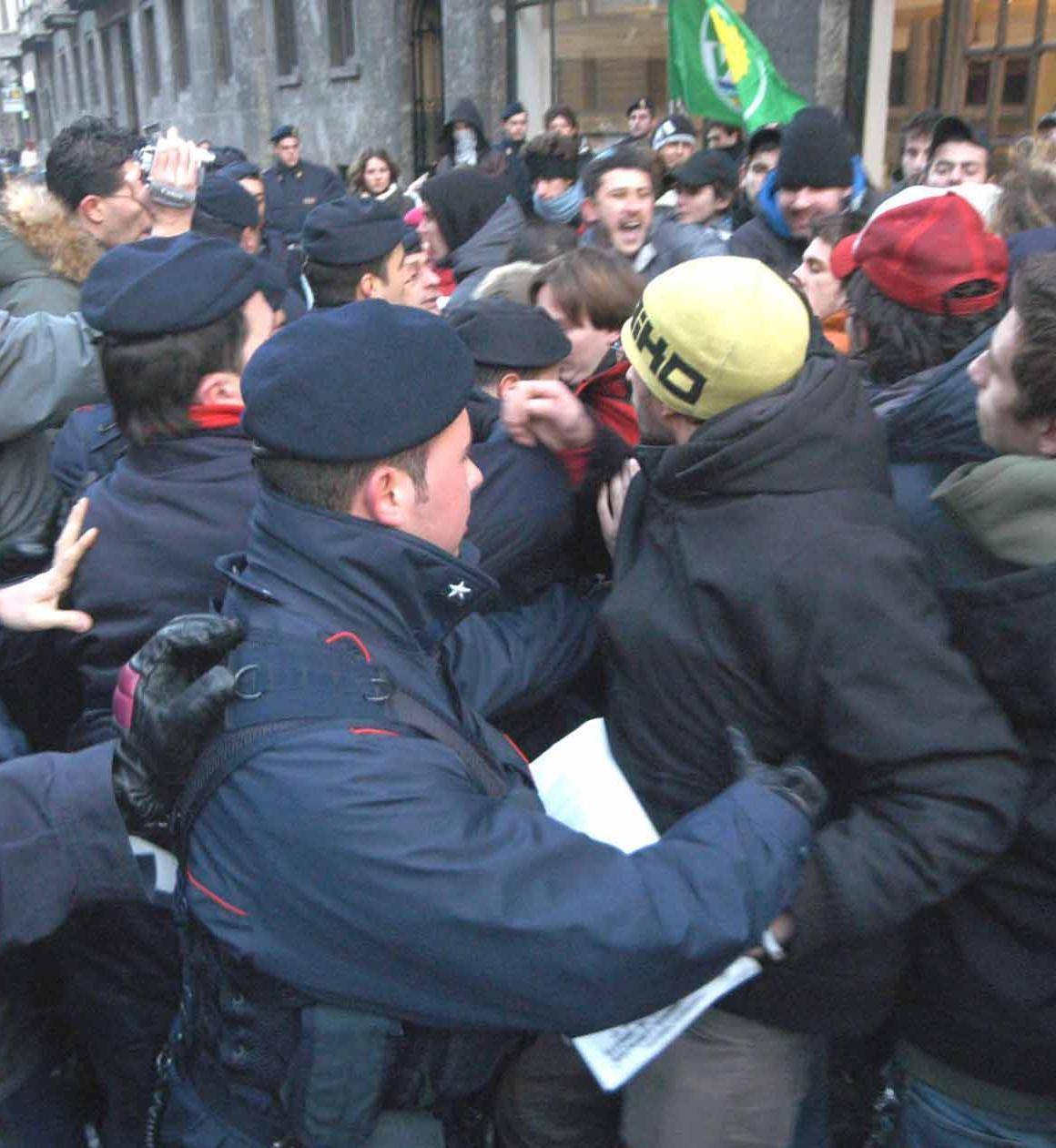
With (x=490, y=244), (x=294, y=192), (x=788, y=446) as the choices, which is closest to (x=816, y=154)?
(x=490, y=244)

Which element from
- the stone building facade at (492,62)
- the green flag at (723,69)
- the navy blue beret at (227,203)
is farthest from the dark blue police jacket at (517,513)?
the stone building facade at (492,62)

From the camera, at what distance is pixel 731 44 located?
653 centimetres

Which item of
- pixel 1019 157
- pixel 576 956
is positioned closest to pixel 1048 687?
pixel 576 956

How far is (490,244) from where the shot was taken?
17.1ft

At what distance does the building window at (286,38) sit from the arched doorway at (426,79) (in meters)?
Result: 3.54

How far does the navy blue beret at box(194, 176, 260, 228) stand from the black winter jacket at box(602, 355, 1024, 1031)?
3.96 metres

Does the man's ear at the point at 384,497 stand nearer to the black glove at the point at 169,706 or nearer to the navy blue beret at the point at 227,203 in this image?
the black glove at the point at 169,706

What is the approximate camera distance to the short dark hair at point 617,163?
4.73 m

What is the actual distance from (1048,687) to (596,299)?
1.54 meters

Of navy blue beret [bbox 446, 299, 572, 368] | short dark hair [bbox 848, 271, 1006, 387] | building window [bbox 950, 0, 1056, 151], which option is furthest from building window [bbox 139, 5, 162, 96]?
short dark hair [bbox 848, 271, 1006, 387]

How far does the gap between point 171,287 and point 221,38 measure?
20900 mm

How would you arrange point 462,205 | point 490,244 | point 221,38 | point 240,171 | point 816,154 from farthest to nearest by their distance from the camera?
point 221,38
point 240,171
point 462,205
point 490,244
point 816,154

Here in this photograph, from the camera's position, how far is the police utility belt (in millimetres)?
1312

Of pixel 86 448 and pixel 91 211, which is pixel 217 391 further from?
pixel 91 211
